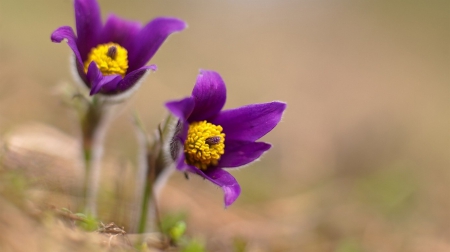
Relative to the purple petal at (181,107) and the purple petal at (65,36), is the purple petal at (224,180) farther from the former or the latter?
the purple petal at (65,36)

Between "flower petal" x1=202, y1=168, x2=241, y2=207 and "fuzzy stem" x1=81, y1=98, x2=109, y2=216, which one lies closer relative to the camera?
"flower petal" x1=202, y1=168, x2=241, y2=207

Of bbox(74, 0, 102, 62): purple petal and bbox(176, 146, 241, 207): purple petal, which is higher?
bbox(74, 0, 102, 62): purple petal

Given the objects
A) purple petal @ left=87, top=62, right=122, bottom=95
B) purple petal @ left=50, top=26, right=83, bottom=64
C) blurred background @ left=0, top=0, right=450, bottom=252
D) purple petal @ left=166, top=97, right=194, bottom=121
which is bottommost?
blurred background @ left=0, top=0, right=450, bottom=252

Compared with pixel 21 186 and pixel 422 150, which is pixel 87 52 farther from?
pixel 422 150

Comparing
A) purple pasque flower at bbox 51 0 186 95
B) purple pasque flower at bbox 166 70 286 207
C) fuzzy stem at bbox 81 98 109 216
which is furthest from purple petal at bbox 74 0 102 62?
purple pasque flower at bbox 166 70 286 207

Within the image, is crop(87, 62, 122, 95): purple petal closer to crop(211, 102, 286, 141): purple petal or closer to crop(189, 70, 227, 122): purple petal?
crop(189, 70, 227, 122): purple petal

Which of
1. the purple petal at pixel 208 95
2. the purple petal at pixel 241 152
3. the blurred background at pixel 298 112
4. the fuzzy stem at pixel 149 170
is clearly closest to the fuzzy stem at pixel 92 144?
the blurred background at pixel 298 112
